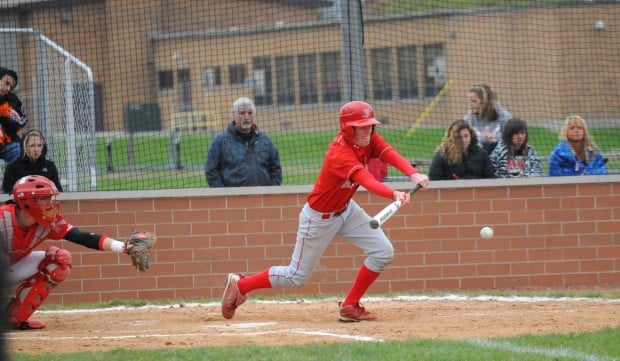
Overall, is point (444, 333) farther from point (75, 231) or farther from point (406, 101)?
point (406, 101)

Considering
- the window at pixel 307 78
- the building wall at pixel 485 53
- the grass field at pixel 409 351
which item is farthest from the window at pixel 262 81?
the grass field at pixel 409 351

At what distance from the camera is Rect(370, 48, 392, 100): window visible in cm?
1278

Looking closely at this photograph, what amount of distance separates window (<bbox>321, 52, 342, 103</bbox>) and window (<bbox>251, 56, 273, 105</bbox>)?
654 millimetres

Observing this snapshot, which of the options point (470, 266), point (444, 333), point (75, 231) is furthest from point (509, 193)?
point (75, 231)

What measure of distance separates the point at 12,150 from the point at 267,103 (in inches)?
137

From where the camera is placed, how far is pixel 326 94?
11.9 meters

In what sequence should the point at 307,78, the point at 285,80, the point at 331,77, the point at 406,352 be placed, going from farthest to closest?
the point at 307,78
the point at 285,80
the point at 331,77
the point at 406,352

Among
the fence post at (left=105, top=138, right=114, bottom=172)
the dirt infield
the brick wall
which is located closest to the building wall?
the fence post at (left=105, top=138, right=114, bottom=172)

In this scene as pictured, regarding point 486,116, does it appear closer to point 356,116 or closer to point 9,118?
point 356,116

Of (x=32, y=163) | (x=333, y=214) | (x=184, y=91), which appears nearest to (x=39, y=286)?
(x=32, y=163)

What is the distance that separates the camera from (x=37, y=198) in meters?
7.63

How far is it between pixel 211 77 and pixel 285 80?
0.88 m

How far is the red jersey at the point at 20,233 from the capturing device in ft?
25.5

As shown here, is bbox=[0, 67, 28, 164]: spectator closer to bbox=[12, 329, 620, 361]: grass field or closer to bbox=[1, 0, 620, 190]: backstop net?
bbox=[1, 0, 620, 190]: backstop net
